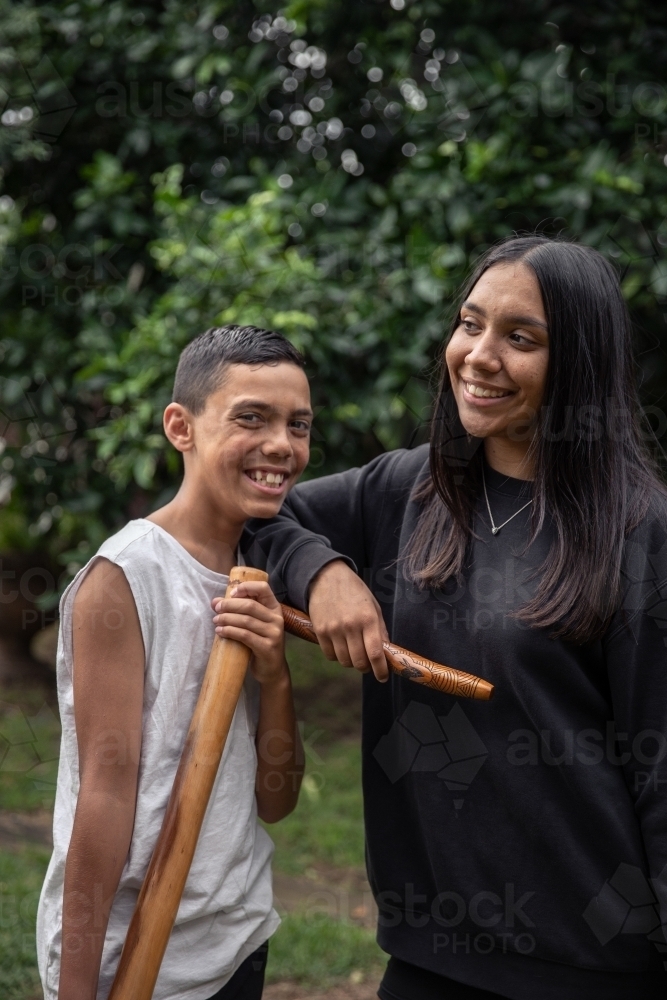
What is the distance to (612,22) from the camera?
3994mm

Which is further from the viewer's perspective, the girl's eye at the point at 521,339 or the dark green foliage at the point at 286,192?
the dark green foliage at the point at 286,192

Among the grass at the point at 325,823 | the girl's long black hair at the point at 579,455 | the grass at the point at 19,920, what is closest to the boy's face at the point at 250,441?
the girl's long black hair at the point at 579,455

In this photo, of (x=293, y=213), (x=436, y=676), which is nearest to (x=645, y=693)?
(x=436, y=676)

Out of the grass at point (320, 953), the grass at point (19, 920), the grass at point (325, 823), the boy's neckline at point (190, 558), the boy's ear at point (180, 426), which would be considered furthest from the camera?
the grass at point (325, 823)

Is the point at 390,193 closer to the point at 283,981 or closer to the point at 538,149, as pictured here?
the point at 538,149

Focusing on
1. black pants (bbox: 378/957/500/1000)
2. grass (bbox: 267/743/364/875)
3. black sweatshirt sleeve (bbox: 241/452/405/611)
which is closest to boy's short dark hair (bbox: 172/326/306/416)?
black sweatshirt sleeve (bbox: 241/452/405/611)

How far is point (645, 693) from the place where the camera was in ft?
5.49

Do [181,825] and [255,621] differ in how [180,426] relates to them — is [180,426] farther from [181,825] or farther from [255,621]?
[181,825]

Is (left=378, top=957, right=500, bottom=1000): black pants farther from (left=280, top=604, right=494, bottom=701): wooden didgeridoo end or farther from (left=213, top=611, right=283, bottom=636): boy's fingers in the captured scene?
(left=213, top=611, right=283, bottom=636): boy's fingers

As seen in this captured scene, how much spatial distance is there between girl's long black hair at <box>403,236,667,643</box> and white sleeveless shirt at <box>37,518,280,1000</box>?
445mm

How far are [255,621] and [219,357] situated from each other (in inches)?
19.5

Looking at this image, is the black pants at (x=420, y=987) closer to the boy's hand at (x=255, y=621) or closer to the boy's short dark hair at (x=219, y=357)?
the boy's hand at (x=255, y=621)

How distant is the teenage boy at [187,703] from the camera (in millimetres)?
1639

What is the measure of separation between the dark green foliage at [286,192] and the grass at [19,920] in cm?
116
